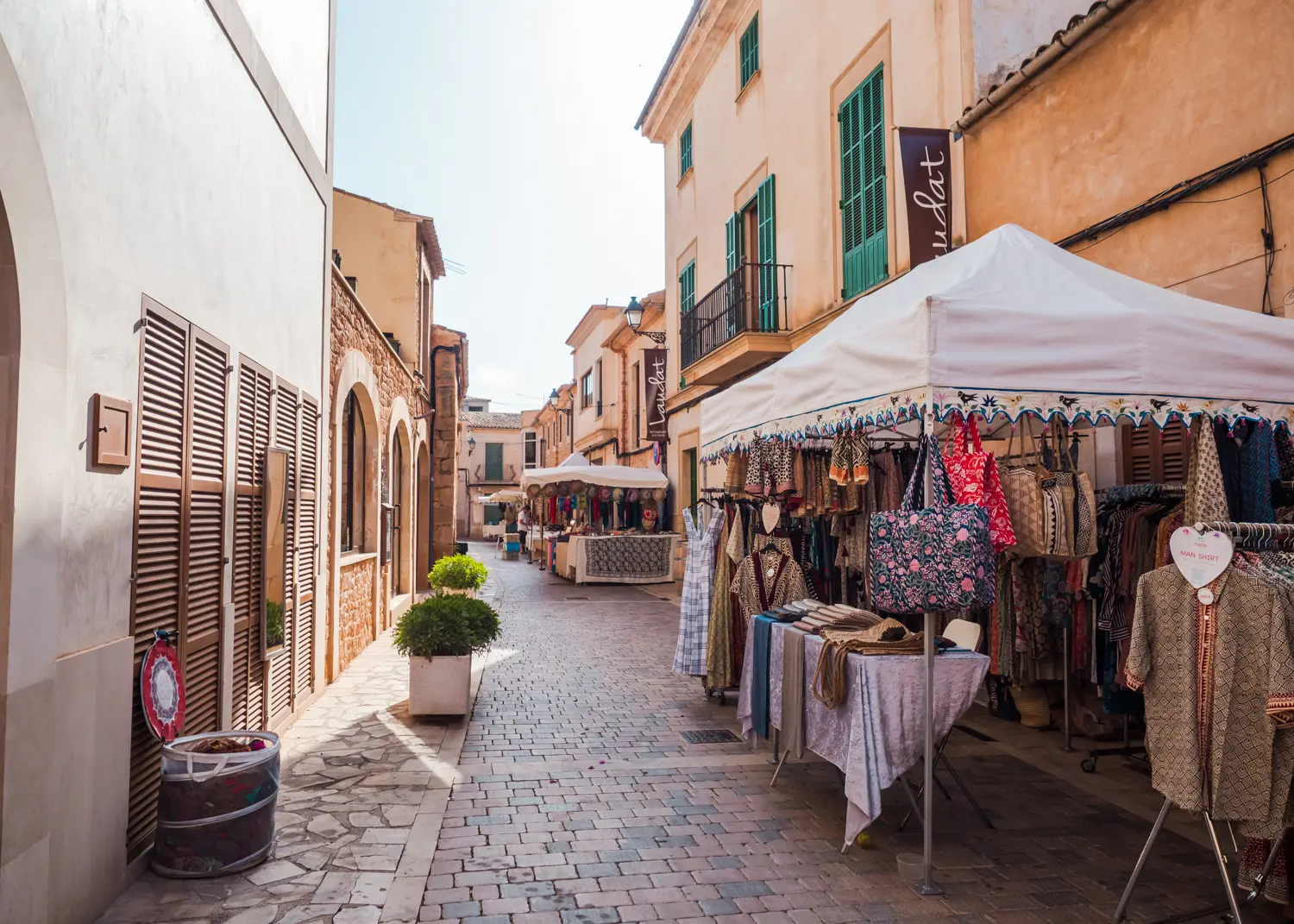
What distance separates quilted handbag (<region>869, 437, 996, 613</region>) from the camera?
3.94 meters

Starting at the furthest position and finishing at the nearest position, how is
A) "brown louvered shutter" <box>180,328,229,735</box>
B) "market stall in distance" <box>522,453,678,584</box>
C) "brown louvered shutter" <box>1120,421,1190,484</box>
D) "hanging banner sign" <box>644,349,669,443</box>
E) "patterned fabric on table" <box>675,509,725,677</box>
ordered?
"hanging banner sign" <box>644,349,669,443</box>, "market stall in distance" <box>522,453,678,584</box>, "patterned fabric on table" <box>675,509,725,677</box>, "brown louvered shutter" <box>1120,421,1190,484</box>, "brown louvered shutter" <box>180,328,229,735</box>

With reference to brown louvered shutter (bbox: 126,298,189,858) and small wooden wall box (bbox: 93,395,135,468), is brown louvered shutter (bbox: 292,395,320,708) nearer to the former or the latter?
brown louvered shutter (bbox: 126,298,189,858)

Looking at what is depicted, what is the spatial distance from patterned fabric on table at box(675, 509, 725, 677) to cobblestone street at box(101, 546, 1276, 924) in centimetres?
47

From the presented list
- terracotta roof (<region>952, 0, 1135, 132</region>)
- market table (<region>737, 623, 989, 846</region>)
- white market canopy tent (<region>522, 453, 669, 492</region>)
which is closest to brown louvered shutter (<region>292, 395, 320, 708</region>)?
market table (<region>737, 623, 989, 846</region>)

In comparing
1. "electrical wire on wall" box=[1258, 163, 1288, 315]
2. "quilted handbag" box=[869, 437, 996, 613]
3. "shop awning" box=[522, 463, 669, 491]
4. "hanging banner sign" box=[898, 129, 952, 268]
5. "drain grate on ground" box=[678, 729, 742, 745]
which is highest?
"hanging banner sign" box=[898, 129, 952, 268]

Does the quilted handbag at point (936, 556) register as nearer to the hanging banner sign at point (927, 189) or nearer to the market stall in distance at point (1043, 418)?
the market stall in distance at point (1043, 418)

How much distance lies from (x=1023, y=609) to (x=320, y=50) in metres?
7.37

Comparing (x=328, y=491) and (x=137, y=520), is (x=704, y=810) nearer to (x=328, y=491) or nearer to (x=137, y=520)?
(x=137, y=520)

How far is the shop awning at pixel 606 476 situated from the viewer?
1862cm

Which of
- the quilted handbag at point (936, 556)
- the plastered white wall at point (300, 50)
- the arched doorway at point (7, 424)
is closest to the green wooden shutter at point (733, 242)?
the plastered white wall at point (300, 50)

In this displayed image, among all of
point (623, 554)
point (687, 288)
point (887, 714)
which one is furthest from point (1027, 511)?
point (623, 554)

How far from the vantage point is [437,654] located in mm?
7148

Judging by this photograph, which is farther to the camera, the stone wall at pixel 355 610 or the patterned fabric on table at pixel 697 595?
the stone wall at pixel 355 610

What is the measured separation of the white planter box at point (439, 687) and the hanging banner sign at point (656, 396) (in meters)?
12.4
